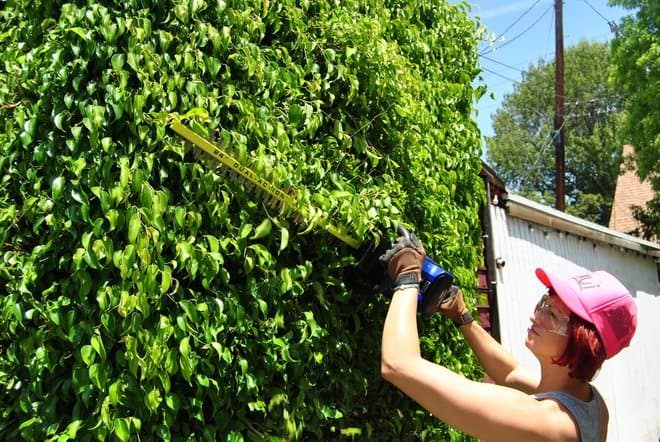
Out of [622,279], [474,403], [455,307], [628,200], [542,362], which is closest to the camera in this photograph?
[474,403]

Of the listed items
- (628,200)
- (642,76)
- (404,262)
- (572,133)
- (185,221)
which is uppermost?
(572,133)

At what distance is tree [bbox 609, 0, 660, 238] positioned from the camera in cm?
1669

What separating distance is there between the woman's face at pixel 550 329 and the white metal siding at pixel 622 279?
4021 mm

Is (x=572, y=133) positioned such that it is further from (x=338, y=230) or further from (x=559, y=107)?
(x=338, y=230)

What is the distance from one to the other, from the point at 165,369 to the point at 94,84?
0.96m

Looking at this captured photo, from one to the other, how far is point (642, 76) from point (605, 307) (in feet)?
55.7

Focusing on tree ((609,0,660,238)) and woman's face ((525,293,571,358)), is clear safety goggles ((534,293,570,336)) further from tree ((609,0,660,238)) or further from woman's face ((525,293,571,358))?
tree ((609,0,660,238))

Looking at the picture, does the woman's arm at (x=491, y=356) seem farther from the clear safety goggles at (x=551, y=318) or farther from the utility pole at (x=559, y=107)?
the utility pole at (x=559, y=107)

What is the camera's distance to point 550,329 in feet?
8.18

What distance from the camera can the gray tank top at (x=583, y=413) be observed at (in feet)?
7.46

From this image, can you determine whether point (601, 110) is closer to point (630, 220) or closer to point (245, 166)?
point (630, 220)

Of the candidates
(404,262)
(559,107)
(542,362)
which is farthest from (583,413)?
(559,107)

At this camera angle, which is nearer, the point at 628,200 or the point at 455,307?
the point at 455,307

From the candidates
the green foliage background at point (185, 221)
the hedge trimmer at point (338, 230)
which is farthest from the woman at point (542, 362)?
the green foliage background at point (185, 221)
